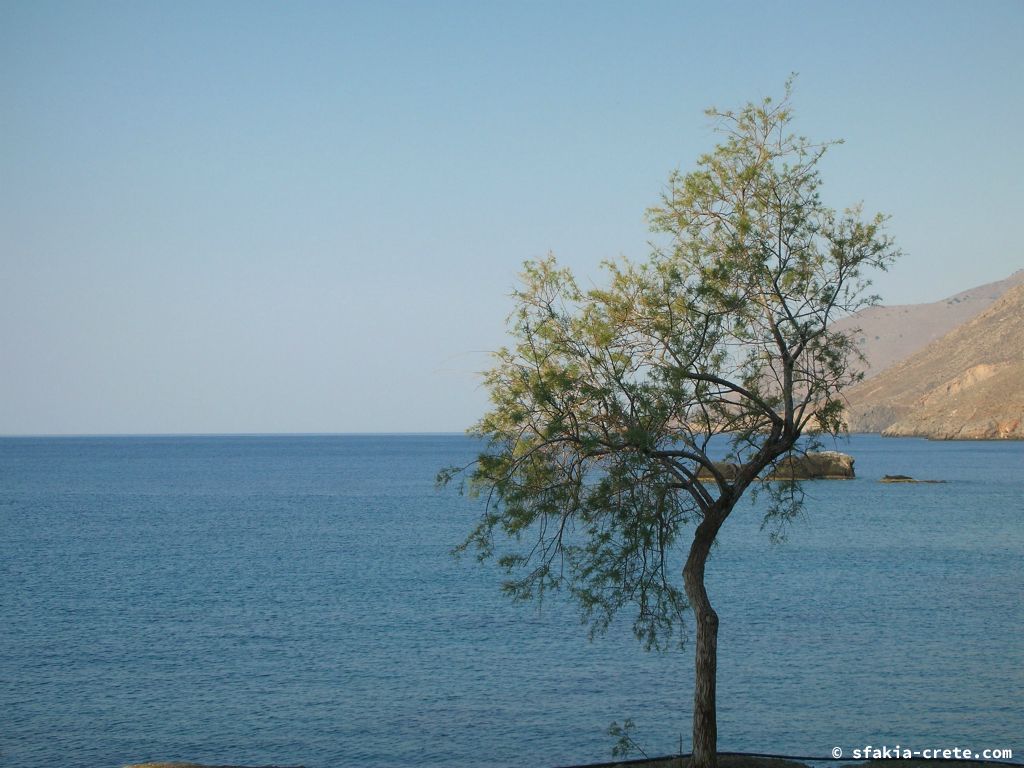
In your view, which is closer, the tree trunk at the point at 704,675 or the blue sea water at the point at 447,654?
the tree trunk at the point at 704,675

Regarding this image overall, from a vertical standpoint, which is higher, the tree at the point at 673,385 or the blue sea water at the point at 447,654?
the tree at the point at 673,385

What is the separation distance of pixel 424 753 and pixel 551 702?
4.14m

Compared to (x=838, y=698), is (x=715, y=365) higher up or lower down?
higher up

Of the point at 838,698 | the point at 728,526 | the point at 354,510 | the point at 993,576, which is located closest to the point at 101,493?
the point at 354,510

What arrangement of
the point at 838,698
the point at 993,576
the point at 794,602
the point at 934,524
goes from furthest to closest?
1. the point at 934,524
2. the point at 993,576
3. the point at 794,602
4. the point at 838,698

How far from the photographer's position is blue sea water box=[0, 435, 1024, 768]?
21344 mm

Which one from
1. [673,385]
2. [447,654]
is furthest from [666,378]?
[447,654]

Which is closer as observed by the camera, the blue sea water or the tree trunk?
the tree trunk

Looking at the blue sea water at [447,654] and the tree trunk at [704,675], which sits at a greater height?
the tree trunk at [704,675]

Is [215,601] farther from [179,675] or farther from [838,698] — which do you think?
[838,698]

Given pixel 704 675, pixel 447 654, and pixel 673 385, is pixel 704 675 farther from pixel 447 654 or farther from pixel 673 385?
pixel 447 654

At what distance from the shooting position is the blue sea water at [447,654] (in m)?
21.3

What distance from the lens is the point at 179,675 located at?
2677 centimetres

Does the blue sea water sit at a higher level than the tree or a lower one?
lower
